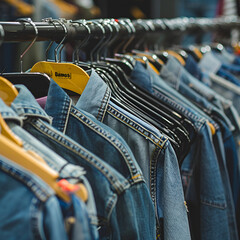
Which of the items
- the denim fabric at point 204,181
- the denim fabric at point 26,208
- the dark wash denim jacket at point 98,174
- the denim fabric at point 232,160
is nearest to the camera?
the denim fabric at point 26,208

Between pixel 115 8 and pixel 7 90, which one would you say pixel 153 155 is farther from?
pixel 115 8

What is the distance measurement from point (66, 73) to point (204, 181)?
443mm

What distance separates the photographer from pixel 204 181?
3.13 ft

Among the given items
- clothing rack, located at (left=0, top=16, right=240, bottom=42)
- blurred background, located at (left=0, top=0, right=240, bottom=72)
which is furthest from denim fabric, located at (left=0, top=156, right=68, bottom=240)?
blurred background, located at (left=0, top=0, right=240, bottom=72)

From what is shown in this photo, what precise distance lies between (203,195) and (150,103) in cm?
29

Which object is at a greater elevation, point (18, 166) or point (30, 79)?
point (30, 79)

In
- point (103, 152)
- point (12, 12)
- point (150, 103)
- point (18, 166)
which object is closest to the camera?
point (18, 166)

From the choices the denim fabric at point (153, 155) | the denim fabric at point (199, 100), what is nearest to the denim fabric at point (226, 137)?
the denim fabric at point (199, 100)

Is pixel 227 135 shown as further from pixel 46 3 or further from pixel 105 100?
pixel 46 3

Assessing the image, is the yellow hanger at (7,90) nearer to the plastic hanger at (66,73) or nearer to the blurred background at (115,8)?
the plastic hanger at (66,73)

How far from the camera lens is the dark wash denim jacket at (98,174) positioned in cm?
57

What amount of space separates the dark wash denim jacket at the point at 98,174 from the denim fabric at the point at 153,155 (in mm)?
144

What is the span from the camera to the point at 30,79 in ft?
2.54

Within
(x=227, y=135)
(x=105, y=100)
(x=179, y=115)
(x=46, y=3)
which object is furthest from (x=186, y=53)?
(x=46, y=3)
